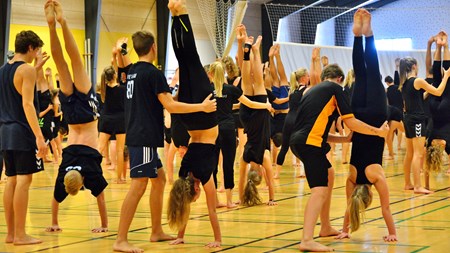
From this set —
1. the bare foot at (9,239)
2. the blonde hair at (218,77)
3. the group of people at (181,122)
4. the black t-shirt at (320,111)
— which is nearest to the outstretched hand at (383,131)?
the group of people at (181,122)

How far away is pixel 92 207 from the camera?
949cm

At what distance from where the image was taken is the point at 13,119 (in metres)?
6.87

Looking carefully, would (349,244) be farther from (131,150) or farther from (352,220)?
(131,150)

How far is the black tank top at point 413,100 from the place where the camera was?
10.2 meters

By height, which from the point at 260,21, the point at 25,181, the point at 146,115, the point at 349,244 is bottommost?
the point at 349,244

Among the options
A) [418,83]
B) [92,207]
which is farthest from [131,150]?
[418,83]

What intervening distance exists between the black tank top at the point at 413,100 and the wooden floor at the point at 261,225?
1.15 meters

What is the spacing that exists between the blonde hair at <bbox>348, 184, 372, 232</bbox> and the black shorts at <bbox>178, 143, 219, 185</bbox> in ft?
4.30

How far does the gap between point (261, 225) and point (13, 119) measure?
281cm

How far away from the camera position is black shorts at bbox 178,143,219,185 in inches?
254

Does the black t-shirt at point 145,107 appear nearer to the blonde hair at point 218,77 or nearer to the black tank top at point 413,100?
the blonde hair at point 218,77

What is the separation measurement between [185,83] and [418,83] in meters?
4.44

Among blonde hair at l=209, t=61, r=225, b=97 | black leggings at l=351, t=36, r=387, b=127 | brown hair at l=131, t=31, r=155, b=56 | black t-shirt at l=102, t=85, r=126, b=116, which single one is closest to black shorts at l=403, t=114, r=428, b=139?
blonde hair at l=209, t=61, r=225, b=97

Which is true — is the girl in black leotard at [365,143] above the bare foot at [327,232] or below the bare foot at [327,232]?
above
